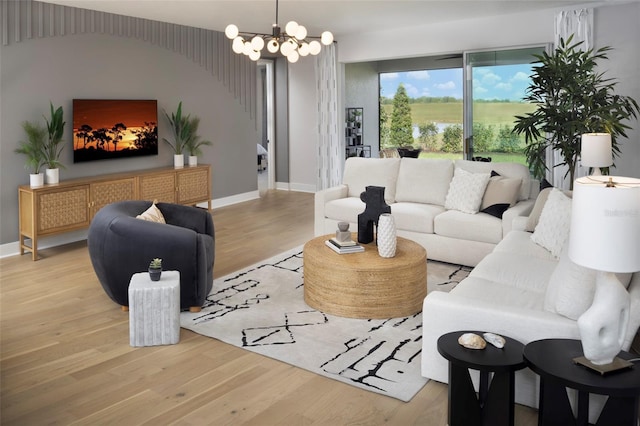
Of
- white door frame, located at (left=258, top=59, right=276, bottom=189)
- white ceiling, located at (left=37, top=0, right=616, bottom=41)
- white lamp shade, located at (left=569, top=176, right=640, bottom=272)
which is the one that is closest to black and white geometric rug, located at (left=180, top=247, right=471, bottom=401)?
white lamp shade, located at (left=569, top=176, right=640, bottom=272)

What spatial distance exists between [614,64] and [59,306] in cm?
604

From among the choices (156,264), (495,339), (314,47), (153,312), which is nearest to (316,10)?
(314,47)

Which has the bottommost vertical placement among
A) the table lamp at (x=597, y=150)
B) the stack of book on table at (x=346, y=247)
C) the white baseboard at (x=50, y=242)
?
the white baseboard at (x=50, y=242)

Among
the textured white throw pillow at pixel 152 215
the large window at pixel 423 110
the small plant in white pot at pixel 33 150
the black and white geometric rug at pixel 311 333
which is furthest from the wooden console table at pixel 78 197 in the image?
the large window at pixel 423 110

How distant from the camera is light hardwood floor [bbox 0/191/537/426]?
8.79ft

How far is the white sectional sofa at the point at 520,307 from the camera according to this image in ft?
8.35

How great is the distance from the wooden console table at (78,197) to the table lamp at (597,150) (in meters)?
4.70

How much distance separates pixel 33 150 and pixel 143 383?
3663 mm

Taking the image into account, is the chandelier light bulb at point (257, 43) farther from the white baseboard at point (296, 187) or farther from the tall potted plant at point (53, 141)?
the white baseboard at point (296, 187)

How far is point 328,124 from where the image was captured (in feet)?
30.0

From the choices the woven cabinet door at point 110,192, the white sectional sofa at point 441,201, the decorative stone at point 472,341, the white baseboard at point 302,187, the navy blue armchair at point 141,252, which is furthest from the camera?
the white baseboard at point 302,187

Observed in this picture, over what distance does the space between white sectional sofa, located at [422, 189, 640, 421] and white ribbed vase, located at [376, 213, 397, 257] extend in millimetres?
643

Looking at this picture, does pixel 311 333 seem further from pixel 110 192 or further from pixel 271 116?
pixel 271 116

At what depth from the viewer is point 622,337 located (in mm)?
2225
